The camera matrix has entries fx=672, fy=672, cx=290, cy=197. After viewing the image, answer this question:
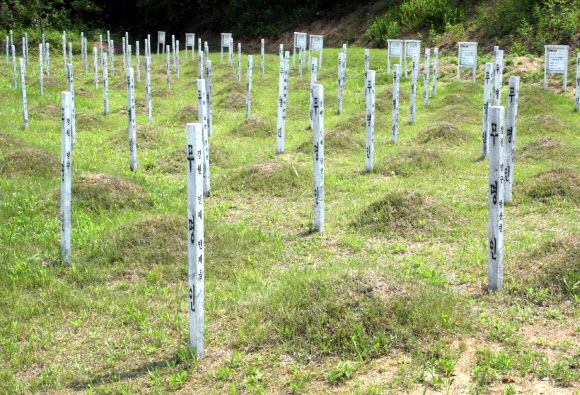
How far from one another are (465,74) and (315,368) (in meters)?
17.8

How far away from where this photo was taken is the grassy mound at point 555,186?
27.9ft

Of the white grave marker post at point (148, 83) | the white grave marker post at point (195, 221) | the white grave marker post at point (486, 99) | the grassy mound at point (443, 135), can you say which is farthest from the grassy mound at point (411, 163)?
the white grave marker post at point (195, 221)

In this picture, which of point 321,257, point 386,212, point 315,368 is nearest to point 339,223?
point 386,212

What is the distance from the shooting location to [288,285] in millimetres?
5535

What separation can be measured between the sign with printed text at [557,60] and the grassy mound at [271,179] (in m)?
9.65

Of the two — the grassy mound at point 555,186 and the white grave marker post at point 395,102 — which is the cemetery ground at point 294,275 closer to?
the grassy mound at point 555,186

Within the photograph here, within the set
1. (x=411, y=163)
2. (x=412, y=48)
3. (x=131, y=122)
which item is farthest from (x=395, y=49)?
(x=131, y=122)

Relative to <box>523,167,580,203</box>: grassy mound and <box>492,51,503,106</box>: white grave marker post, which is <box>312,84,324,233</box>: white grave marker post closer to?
<box>523,167,580,203</box>: grassy mound

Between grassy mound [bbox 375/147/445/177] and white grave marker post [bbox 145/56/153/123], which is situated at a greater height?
white grave marker post [bbox 145/56/153/123]

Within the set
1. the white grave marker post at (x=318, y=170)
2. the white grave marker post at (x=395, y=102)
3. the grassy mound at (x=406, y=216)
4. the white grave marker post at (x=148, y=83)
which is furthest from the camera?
the white grave marker post at (x=148, y=83)

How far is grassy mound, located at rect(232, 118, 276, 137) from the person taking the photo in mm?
13875

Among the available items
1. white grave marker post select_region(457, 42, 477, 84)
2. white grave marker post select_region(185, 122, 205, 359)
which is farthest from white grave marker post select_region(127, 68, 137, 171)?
white grave marker post select_region(457, 42, 477, 84)

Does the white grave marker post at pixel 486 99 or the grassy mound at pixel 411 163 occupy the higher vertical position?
the white grave marker post at pixel 486 99

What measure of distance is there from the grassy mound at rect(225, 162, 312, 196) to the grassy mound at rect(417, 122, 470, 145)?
11.6 feet
